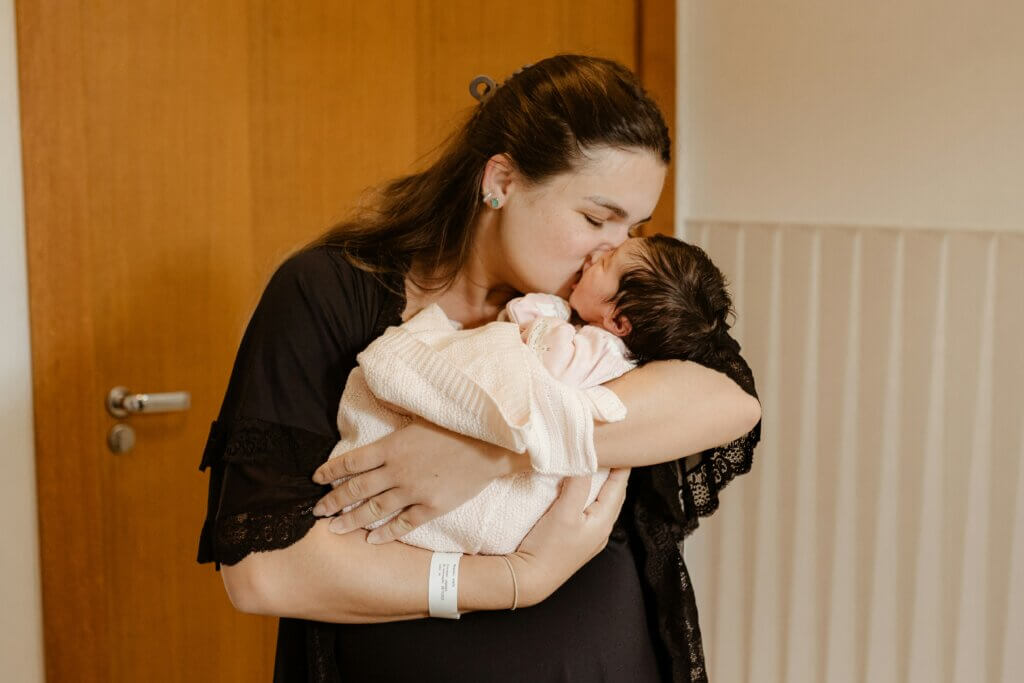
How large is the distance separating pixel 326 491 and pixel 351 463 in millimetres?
59

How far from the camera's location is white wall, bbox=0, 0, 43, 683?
5.36 ft

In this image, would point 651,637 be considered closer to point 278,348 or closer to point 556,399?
point 556,399

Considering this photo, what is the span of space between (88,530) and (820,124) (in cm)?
146

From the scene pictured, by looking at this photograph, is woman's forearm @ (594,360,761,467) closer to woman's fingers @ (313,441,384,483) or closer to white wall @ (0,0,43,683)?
woman's fingers @ (313,441,384,483)

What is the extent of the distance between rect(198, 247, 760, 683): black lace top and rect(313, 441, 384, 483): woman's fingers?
17 millimetres

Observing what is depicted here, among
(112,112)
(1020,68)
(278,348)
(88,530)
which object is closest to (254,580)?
(278,348)

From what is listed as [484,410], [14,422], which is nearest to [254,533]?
[484,410]

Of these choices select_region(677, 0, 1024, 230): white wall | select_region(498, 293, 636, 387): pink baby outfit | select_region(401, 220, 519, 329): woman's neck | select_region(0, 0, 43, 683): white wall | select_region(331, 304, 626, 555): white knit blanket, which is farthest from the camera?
select_region(677, 0, 1024, 230): white wall

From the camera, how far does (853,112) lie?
1.97 m

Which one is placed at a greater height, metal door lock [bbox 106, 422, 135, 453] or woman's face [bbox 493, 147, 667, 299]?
woman's face [bbox 493, 147, 667, 299]

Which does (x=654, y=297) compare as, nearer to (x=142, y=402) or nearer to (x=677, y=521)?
(x=677, y=521)

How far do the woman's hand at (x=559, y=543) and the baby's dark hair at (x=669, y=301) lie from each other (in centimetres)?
18

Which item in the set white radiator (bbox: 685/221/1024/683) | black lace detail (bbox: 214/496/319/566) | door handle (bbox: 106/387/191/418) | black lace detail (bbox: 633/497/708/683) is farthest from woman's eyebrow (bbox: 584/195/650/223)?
door handle (bbox: 106/387/191/418)

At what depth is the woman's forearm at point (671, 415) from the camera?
1185 millimetres
